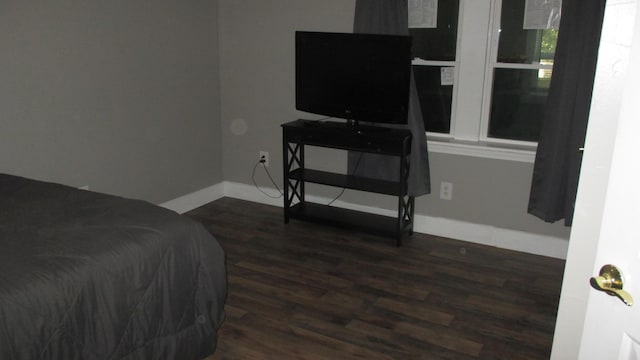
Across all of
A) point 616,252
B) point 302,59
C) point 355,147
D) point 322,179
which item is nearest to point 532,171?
point 355,147

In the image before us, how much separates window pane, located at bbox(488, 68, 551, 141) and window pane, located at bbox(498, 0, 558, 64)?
9 centimetres

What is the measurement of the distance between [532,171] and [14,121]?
3.22 metres

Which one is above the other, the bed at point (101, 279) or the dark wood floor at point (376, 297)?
the bed at point (101, 279)

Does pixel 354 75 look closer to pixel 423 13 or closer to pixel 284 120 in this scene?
pixel 423 13

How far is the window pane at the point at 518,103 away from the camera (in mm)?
3682

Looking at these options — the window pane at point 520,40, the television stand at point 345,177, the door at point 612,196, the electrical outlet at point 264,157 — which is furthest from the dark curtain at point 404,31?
the door at point 612,196

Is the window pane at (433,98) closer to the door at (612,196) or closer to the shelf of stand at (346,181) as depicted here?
the shelf of stand at (346,181)

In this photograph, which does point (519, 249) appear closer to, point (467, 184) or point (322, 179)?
point (467, 184)

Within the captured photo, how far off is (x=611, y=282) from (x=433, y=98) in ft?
9.44

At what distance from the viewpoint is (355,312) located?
9.68ft

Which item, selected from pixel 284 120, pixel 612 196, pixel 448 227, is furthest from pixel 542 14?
pixel 612 196

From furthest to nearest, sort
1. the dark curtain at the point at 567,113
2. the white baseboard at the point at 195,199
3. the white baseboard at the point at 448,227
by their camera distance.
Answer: the white baseboard at the point at 195,199 → the white baseboard at the point at 448,227 → the dark curtain at the point at 567,113

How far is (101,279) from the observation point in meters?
1.93

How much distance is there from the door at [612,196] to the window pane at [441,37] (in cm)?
262
